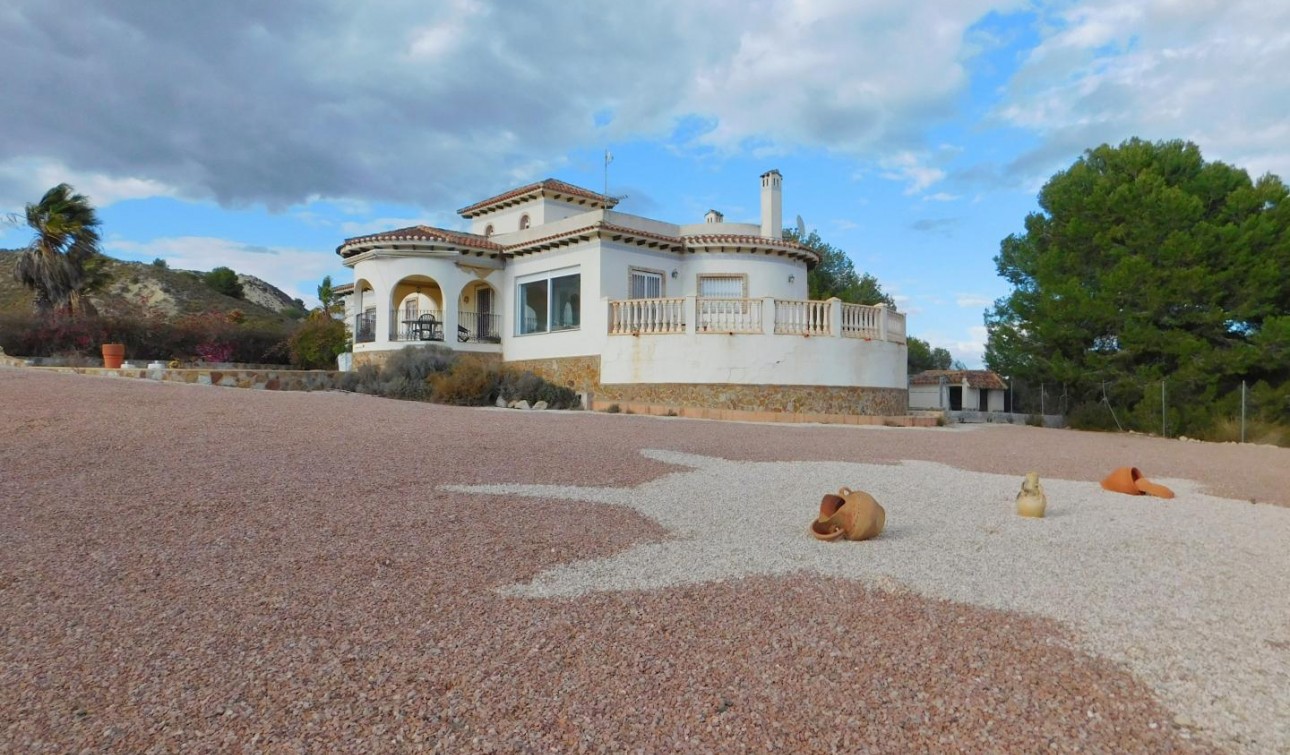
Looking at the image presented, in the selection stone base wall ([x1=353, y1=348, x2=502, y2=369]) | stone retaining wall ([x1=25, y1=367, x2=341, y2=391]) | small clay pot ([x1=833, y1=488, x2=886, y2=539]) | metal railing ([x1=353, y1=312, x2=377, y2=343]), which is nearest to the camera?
small clay pot ([x1=833, y1=488, x2=886, y2=539])

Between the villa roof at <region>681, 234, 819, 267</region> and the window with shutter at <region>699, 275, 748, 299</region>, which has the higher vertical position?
the villa roof at <region>681, 234, 819, 267</region>

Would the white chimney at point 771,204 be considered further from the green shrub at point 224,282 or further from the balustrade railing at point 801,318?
Answer: the green shrub at point 224,282

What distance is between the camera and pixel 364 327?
21766 mm

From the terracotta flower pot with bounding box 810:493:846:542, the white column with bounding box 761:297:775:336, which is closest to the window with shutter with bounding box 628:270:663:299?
the white column with bounding box 761:297:775:336

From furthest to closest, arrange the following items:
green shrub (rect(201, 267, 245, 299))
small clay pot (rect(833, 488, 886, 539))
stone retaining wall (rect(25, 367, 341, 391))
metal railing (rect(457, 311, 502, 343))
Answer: green shrub (rect(201, 267, 245, 299)), metal railing (rect(457, 311, 502, 343)), stone retaining wall (rect(25, 367, 341, 391)), small clay pot (rect(833, 488, 886, 539))

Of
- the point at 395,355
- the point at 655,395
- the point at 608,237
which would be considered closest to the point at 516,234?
the point at 608,237

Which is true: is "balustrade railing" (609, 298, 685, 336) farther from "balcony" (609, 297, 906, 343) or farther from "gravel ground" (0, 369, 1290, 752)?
"gravel ground" (0, 369, 1290, 752)

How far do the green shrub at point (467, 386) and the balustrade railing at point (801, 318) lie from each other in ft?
19.9

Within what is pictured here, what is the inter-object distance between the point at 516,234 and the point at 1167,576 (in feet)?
62.1

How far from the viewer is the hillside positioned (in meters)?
39.7

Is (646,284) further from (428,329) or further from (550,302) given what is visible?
(428,329)

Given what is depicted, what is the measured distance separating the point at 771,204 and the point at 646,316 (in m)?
6.92

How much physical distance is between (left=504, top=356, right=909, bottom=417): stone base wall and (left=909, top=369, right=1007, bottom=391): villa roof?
2296cm

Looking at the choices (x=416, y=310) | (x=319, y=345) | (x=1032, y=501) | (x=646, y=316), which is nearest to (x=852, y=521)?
(x=1032, y=501)
